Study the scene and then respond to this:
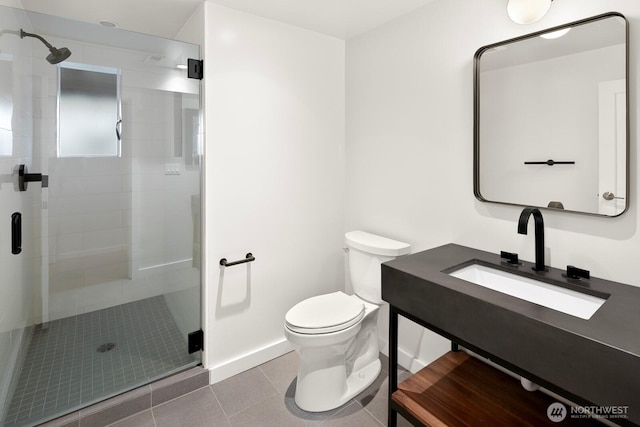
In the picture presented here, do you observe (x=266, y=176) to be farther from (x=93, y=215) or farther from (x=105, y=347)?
(x=105, y=347)

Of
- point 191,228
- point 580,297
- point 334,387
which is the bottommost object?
point 334,387

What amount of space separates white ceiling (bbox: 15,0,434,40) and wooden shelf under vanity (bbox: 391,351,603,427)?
6.58ft

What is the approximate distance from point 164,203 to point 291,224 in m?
0.83

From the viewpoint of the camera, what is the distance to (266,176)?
2.25 m

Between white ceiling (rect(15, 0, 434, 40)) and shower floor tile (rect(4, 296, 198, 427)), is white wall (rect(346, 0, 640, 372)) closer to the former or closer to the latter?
white ceiling (rect(15, 0, 434, 40))

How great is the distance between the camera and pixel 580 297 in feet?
4.28

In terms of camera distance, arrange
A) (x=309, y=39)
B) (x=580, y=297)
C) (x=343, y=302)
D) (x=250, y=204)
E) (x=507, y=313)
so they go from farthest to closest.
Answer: (x=309, y=39) → (x=250, y=204) → (x=343, y=302) → (x=580, y=297) → (x=507, y=313)

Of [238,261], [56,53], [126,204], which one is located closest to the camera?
[56,53]

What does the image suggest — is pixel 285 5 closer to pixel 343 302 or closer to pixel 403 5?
pixel 403 5

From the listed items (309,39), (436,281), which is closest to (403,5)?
(309,39)

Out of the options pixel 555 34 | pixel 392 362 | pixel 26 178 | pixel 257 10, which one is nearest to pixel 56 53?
pixel 26 178

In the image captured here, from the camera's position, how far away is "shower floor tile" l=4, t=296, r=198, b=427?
1737 mm

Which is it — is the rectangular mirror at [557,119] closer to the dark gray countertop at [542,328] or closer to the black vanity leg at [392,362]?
the dark gray countertop at [542,328]

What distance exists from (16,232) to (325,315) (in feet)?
5.07
